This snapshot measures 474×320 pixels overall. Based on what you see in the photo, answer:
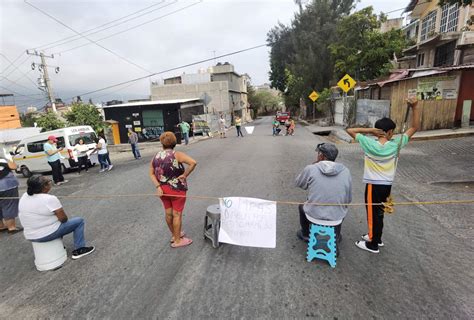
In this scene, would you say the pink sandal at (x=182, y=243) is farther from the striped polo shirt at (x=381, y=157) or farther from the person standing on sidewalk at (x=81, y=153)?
the person standing on sidewalk at (x=81, y=153)

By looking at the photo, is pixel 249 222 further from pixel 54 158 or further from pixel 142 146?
pixel 142 146

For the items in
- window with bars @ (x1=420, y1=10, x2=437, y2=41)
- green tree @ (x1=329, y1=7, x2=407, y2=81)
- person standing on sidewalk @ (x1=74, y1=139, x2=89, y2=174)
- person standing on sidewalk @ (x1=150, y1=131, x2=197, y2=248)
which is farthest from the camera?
green tree @ (x1=329, y1=7, x2=407, y2=81)

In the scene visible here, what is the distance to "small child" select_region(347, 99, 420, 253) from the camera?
342cm

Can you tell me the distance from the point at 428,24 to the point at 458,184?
2006 cm

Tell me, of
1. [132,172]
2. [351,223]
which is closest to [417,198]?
[351,223]

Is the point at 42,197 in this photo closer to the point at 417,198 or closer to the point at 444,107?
the point at 417,198

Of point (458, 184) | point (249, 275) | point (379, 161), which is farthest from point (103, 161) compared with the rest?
point (458, 184)

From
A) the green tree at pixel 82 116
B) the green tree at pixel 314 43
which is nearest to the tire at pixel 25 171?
the green tree at pixel 82 116

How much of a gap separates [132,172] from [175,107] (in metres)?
14.8

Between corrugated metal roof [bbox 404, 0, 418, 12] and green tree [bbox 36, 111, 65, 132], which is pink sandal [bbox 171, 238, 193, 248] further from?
corrugated metal roof [bbox 404, 0, 418, 12]

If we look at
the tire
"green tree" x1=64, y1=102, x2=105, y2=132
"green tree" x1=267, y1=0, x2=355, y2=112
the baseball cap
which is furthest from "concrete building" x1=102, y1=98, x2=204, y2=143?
the baseball cap

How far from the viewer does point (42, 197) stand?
3.56 meters

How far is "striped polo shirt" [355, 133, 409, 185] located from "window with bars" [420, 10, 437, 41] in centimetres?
2185

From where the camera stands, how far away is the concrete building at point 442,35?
14797 mm
